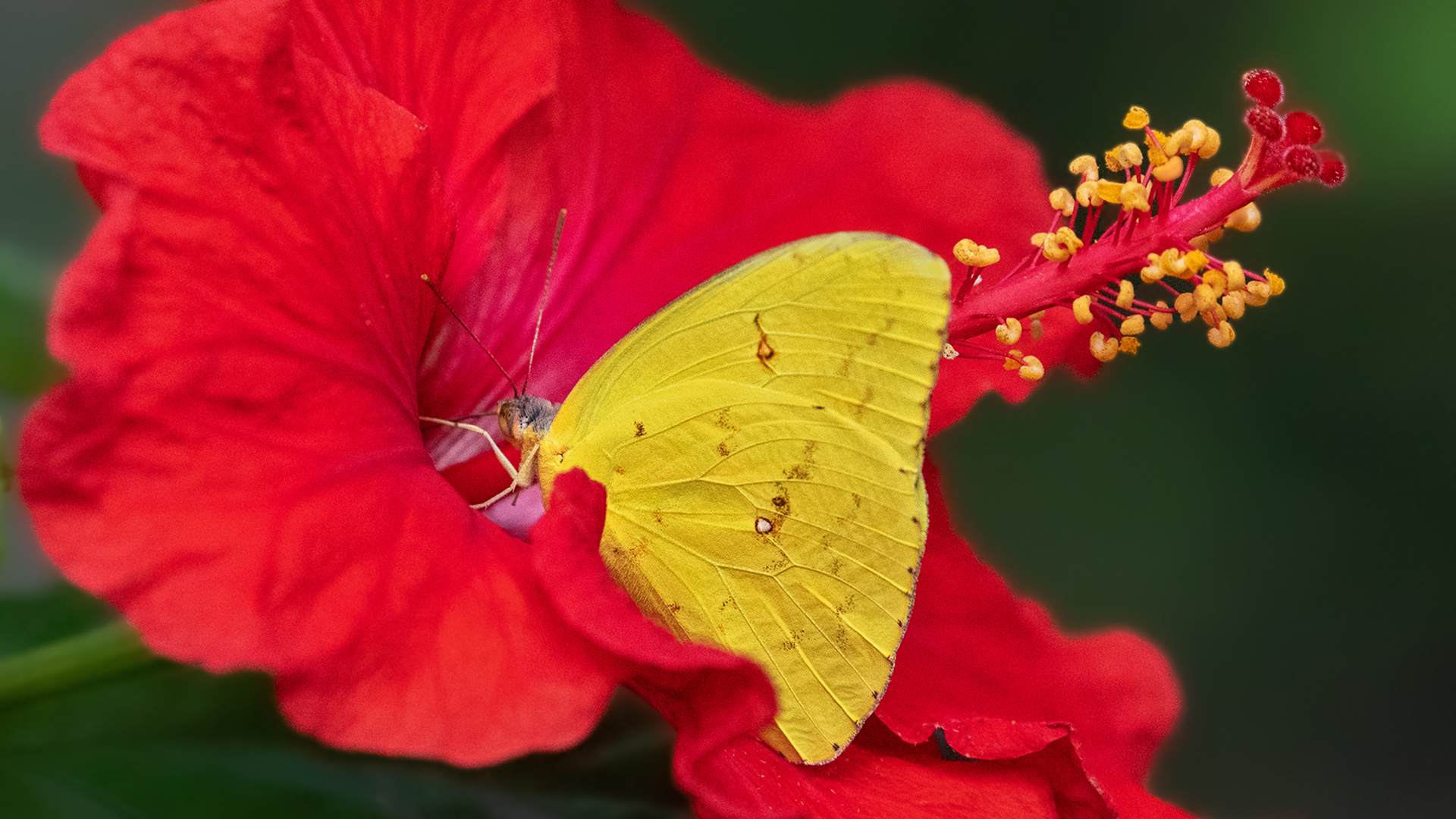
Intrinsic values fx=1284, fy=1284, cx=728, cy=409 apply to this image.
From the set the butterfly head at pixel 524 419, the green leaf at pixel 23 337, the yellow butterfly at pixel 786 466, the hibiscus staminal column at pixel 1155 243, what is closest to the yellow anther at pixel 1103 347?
the hibiscus staminal column at pixel 1155 243

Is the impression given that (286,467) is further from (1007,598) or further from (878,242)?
(1007,598)

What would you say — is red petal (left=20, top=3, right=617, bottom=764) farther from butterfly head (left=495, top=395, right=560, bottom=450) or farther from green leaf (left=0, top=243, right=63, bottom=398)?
green leaf (left=0, top=243, right=63, bottom=398)

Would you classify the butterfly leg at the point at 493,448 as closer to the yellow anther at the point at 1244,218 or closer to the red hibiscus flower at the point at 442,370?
the red hibiscus flower at the point at 442,370

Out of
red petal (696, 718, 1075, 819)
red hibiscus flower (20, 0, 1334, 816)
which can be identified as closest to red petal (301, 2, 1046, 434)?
red hibiscus flower (20, 0, 1334, 816)

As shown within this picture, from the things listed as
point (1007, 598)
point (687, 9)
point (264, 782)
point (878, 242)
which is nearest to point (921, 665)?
point (1007, 598)

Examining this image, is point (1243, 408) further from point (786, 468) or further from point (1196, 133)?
point (786, 468)

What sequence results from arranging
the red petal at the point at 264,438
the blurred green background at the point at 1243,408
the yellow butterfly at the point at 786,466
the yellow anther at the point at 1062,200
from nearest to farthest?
the red petal at the point at 264,438 → the yellow butterfly at the point at 786,466 → the yellow anther at the point at 1062,200 → the blurred green background at the point at 1243,408
